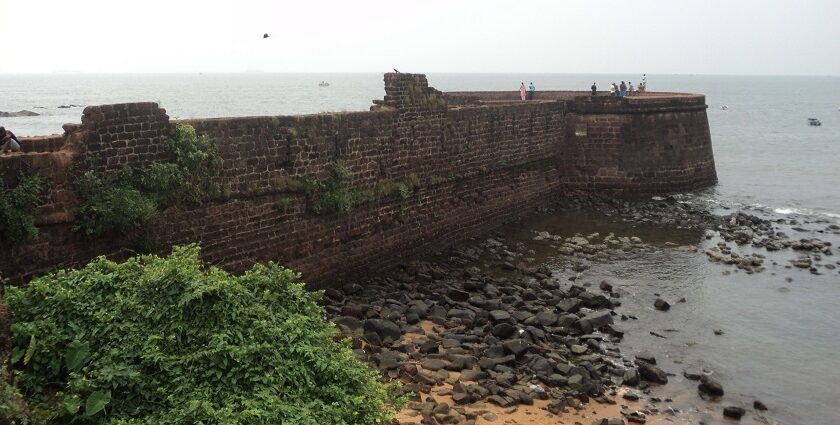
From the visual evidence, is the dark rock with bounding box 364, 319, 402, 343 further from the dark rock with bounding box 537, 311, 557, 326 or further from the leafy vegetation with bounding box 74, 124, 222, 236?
the leafy vegetation with bounding box 74, 124, 222, 236

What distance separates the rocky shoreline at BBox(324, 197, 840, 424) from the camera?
10.7 m

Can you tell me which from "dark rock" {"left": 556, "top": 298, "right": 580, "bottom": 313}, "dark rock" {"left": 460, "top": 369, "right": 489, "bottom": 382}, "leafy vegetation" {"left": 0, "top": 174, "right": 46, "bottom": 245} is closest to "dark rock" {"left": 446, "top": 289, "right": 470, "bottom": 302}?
"dark rock" {"left": 556, "top": 298, "right": 580, "bottom": 313}

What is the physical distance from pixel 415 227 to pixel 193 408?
11494mm

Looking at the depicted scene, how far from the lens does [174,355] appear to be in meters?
7.39

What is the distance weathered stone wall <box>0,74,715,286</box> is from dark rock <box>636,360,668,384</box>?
664 cm

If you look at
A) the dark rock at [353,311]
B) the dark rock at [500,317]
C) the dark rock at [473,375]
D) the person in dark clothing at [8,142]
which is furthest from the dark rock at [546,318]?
the person in dark clothing at [8,142]

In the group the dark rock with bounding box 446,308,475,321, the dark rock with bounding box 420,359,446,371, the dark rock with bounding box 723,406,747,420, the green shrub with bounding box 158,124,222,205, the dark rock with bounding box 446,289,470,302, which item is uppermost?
the green shrub with bounding box 158,124,222,205

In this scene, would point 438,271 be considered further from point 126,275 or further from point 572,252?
point 126,275

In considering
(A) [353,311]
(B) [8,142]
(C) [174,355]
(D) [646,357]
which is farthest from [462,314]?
(B) [8,142]

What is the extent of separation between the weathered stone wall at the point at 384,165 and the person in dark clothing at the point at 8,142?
1.05ft

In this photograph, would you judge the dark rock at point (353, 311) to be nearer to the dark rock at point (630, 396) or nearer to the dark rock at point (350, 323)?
the dark rock at point (350, 323)

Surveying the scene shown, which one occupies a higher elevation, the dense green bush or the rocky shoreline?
the dense green bush

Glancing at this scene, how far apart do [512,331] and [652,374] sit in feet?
8.43

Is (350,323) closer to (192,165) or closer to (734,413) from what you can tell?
(192,165)
